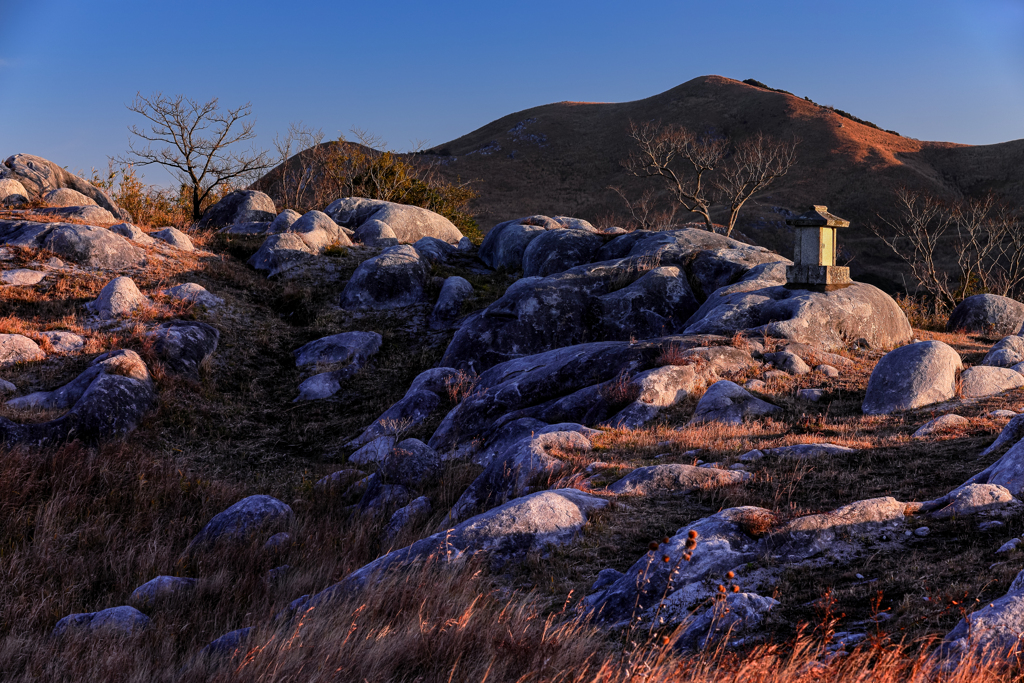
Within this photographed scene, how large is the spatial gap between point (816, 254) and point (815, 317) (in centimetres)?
203

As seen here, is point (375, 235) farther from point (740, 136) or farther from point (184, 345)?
point (740, 136)

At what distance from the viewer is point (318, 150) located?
3969 cm

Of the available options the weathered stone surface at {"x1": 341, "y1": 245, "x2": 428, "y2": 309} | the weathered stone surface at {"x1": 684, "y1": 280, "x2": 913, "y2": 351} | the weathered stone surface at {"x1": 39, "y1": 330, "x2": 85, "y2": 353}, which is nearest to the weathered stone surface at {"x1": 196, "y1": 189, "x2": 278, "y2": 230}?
the weathered stone surface at {"x1": 341, "y1": 245, "x2": 428, "y2": 309}

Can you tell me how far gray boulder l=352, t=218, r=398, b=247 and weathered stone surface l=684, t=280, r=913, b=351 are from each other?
16709mm

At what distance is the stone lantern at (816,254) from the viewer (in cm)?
1462

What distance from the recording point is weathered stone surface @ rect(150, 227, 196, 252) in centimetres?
2328

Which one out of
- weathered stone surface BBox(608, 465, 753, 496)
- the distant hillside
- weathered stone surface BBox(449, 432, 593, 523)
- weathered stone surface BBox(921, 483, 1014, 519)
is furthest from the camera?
the distant hillside

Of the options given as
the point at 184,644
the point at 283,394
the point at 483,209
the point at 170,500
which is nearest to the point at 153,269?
the point at 283,394

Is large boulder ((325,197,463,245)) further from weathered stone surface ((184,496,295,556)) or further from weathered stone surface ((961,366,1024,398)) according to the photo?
weathered stone surface ((961,366,1024,398))

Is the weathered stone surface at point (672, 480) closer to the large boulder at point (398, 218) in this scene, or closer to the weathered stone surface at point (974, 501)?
the weathered stone surface at point (974, 501)

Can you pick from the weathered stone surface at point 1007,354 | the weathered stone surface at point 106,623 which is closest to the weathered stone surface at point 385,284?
the weathered stone surface at point 1007,354

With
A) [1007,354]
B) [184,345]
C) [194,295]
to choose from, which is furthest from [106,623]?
[194,295]

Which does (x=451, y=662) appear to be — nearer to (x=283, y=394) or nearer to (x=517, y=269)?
(x=283, y=394)

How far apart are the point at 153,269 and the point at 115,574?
17.5m
